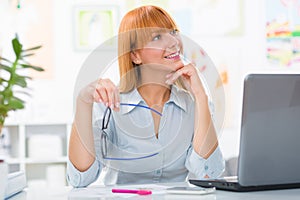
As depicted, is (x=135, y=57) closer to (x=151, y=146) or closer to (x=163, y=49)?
(x=163, y=49)

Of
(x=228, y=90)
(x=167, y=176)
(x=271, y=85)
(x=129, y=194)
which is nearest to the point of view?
(x=271, y=85)

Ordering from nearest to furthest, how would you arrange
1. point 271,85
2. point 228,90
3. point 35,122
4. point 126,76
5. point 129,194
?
point 271,85 < point 129,194 < point 126,76 < point 35,122 < point 228,90

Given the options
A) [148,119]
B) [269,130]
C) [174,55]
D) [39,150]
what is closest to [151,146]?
[148,119]

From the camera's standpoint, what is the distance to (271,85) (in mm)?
1192

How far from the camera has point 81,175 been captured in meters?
1.56

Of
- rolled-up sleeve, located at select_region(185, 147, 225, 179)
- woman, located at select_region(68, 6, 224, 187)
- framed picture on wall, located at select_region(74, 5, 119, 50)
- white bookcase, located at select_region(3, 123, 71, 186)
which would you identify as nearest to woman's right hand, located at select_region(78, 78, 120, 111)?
woman, located at select_region(68, 6, 224, 187)

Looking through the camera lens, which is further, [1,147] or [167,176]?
[1,147]

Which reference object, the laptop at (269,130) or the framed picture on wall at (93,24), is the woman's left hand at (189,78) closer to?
the laptop at (269,130)

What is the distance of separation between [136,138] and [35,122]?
2.08m

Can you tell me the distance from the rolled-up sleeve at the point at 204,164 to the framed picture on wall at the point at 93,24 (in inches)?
Result: 87.5

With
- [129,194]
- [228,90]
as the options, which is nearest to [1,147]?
[228,90]

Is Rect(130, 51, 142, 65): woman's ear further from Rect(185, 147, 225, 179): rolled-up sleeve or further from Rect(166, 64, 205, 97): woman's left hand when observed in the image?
Rect(185, 147, 225, 179): rolled-up sleeve

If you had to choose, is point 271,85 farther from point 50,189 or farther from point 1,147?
point 1,147

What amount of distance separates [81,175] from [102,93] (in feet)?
1.02
